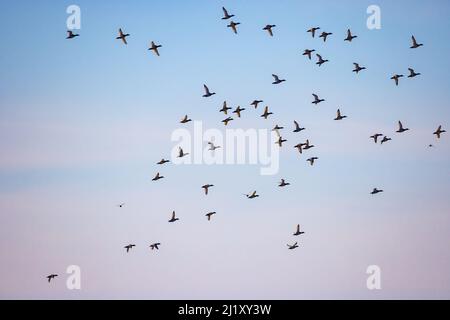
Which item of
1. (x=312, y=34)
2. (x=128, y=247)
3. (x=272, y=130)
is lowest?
(x=128, y=247)

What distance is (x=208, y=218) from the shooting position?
114875 millimetres

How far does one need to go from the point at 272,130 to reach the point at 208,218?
13.0m

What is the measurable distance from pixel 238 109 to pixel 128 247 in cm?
2030
